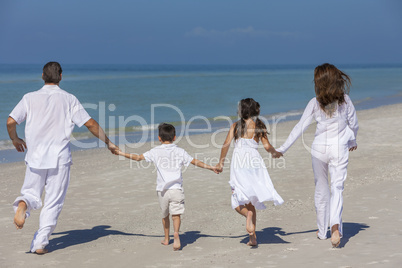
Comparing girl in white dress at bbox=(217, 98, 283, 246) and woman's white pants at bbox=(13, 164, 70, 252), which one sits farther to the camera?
girl in white dress at bbox=(217, 98, 283, 246)

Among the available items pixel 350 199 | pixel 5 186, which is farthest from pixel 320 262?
pixel 5 186

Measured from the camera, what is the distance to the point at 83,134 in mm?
17922

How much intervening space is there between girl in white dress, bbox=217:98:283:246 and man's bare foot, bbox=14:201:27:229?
2.20m

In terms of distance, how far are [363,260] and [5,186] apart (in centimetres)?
693

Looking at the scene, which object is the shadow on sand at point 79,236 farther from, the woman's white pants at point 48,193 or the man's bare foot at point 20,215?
the man's bare foot at point 20,215

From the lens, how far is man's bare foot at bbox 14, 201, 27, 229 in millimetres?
5691

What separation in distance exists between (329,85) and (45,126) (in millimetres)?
3003

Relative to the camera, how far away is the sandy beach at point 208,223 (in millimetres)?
5680

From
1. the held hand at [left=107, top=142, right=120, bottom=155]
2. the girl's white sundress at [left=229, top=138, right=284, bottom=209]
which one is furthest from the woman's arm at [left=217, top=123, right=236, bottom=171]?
the held hand at [left=107, top=142, right=120, bottom=155]

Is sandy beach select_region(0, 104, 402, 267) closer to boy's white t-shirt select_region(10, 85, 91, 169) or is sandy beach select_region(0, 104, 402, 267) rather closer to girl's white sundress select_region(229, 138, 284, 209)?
girl's white sundress select_region(229, 138, 284, 209)

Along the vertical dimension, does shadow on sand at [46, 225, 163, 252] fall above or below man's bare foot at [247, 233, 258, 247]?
below

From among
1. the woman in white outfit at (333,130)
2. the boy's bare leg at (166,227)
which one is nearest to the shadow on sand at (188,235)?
the boy's bare leg at (166,227)

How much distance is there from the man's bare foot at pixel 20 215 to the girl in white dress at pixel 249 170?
7.23 feet

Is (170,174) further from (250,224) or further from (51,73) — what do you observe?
(51,73)
